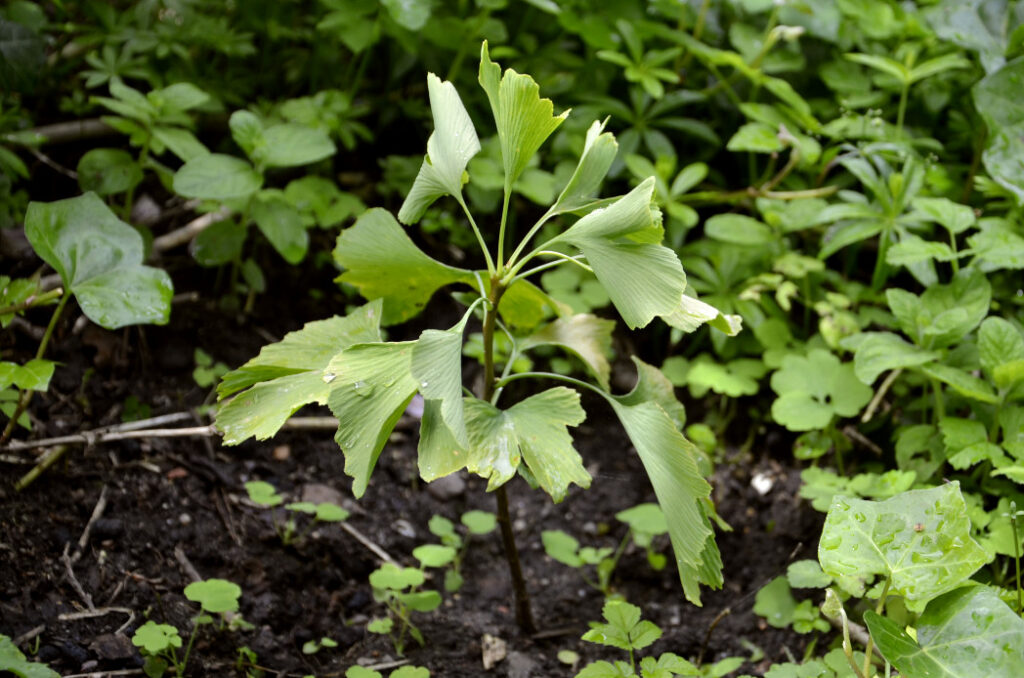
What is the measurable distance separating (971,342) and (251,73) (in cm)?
212

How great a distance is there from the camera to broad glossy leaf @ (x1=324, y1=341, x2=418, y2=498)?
111 centimetres

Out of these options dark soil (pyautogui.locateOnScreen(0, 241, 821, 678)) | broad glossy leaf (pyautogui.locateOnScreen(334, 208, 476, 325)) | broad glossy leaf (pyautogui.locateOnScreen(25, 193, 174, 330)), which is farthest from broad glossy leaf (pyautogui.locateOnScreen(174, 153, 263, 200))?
broad glossy leaf (pyautogui.locateOnScreen(334, 208, 476, 325))

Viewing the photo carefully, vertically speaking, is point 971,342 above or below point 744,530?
above

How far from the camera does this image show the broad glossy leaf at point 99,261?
1.53 meters

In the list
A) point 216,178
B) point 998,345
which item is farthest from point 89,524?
point 998,345

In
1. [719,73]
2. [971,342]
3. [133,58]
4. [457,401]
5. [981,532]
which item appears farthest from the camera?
[719,73]

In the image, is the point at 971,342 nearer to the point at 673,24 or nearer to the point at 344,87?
the point at 673,24

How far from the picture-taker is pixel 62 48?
2301 millimetres

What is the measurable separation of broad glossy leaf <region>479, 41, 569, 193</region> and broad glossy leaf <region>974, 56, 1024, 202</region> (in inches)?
52.4

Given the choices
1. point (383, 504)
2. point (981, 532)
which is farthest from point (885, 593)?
point (383, 504)

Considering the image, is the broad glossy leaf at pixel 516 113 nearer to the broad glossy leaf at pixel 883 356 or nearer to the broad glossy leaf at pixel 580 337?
the broad glossy leaf at pixel 580 337

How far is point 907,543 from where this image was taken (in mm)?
1146

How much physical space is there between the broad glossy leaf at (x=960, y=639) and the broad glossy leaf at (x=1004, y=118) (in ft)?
4.03

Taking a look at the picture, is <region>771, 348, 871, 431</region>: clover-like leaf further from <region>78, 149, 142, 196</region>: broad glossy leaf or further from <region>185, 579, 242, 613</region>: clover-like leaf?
<region>78, 149, 142, 196</region>: broad glossy leaf
